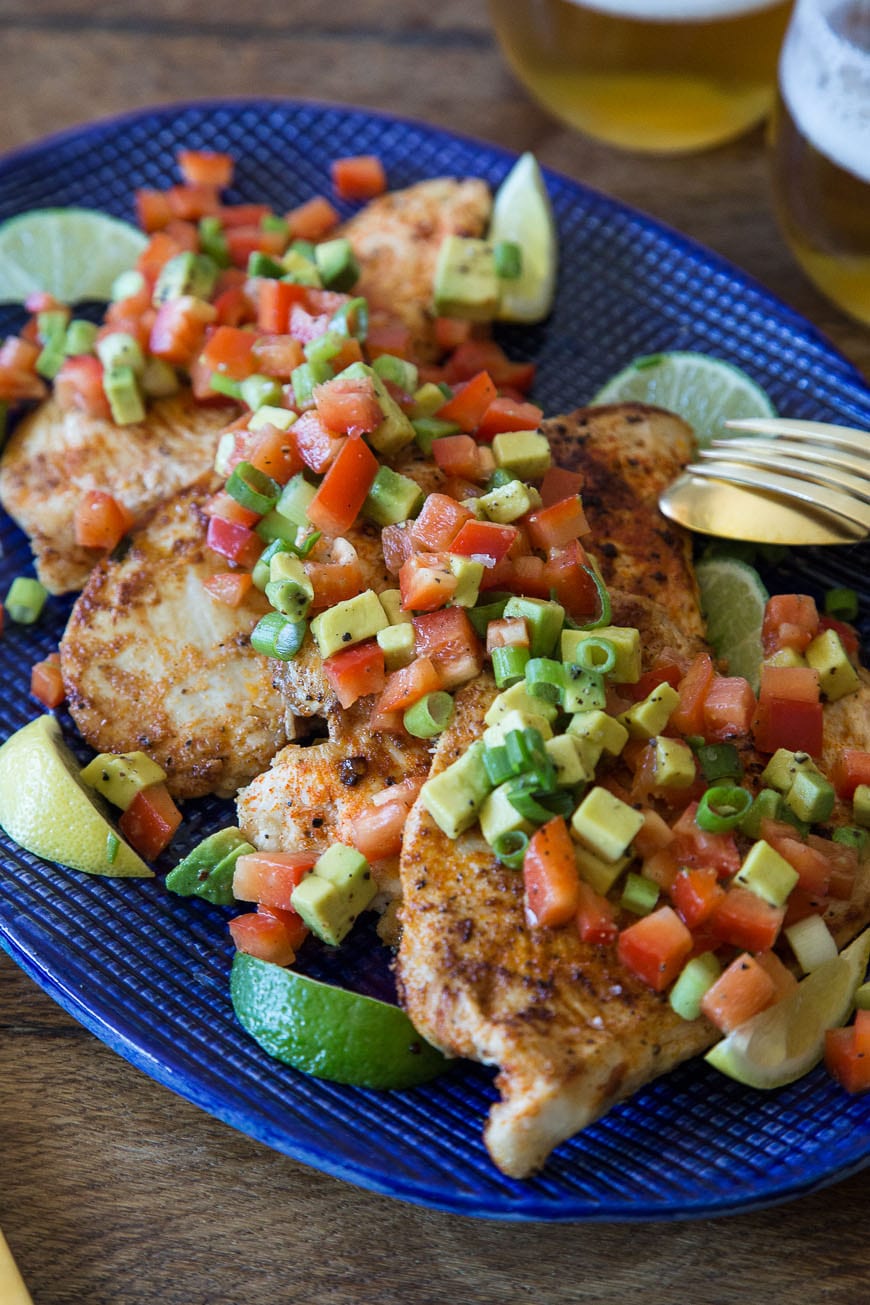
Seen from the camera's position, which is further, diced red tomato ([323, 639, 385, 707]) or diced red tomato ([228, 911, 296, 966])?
diced red tomato ([323, 639, 385, 707])

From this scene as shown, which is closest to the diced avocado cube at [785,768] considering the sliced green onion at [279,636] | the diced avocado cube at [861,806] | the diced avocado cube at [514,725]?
the diced avocado cube at [861,806]

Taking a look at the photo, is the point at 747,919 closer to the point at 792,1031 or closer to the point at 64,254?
the point at 792,1031

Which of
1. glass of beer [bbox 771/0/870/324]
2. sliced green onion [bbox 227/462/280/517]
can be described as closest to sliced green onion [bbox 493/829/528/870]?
sliced green onion [bbox 227/462/280/517]

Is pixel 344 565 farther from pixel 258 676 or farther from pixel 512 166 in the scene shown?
pixel 512 166

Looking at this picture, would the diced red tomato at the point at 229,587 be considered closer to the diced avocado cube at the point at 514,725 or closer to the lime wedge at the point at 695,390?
the diced avocado cube at the point at 514,725

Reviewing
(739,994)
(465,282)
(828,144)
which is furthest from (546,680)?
(828,144)

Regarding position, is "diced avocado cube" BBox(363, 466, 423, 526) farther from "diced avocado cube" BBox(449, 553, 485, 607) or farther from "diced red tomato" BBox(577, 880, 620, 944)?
"diced red tomato" BBox(577, 880, 620, 944)
